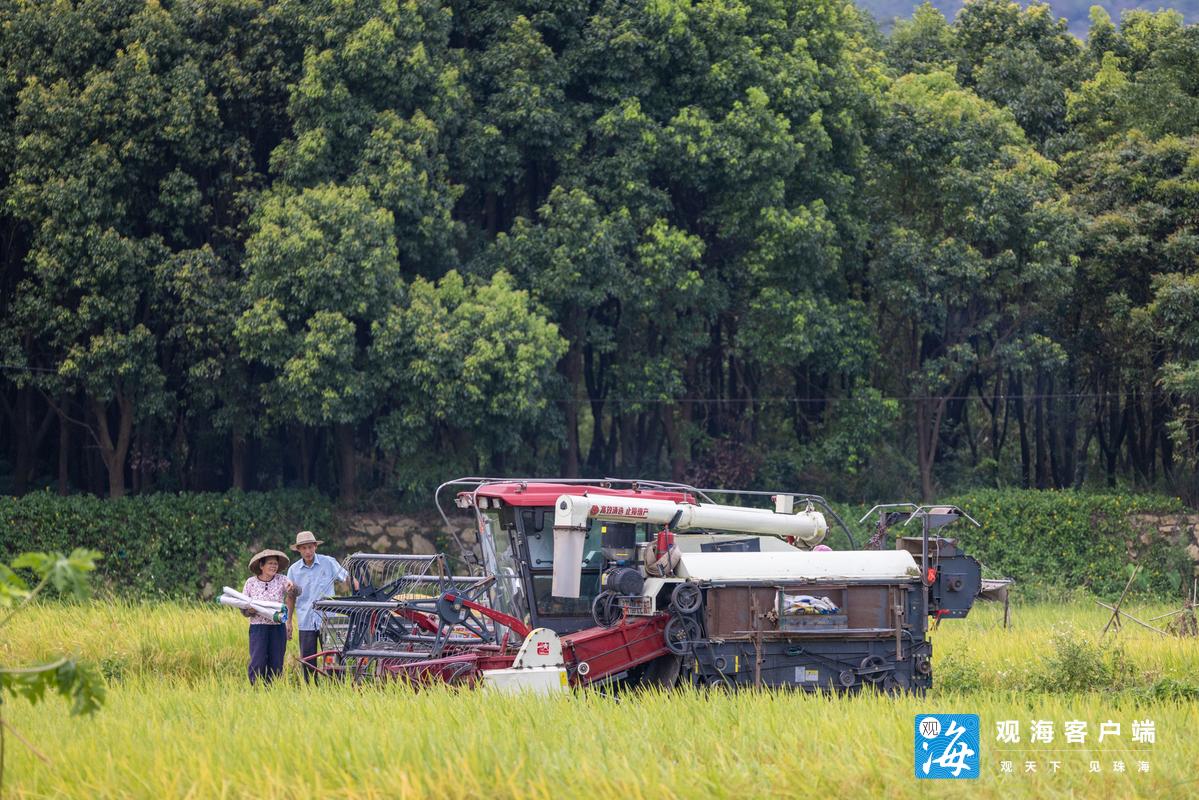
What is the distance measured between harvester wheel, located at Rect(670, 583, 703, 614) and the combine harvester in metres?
0.01

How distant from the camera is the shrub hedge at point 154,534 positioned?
965 inches

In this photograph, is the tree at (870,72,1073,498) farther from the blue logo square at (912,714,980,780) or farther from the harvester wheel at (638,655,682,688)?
the blue logo square at (912,714,980,780)

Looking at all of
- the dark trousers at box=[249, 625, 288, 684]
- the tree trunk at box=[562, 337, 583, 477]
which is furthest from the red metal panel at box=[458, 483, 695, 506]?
the tree trunk at box=[562, 337, 583, 477]

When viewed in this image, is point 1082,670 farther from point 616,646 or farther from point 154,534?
point 154,534

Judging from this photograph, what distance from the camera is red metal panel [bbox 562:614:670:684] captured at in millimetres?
12484

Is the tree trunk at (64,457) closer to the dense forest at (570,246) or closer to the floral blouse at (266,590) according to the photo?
the dense forest at (570,246)

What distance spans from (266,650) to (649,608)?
371 cm

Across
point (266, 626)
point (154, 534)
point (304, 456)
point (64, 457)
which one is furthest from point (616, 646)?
point (64, 457)

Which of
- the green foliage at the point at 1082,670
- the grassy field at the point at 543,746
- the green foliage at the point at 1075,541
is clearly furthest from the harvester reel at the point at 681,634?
the green foliage at the point at 1075,541

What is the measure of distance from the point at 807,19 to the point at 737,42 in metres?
1.99

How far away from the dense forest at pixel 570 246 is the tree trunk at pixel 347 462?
0.12 meters

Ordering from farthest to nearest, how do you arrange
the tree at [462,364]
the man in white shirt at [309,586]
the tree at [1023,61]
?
the tree at [1023,61], the tree at [462,364], the man in white shirt at [309,586]

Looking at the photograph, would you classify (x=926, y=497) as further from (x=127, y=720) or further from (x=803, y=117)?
(x=127, y=720)

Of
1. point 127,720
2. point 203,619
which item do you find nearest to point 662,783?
point 127,720
